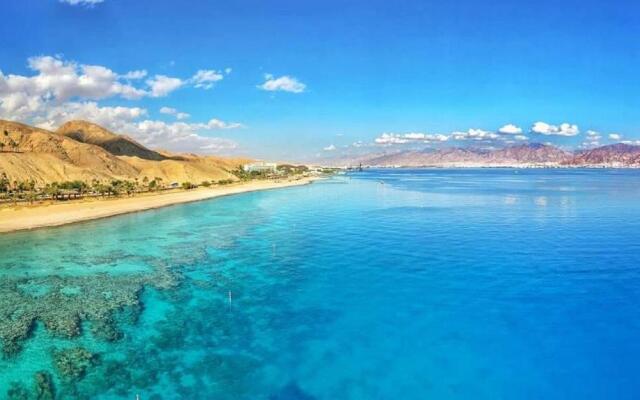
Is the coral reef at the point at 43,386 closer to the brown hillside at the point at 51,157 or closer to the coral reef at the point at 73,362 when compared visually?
the coral reef at the point at 73,362

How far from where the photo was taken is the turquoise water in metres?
15.2

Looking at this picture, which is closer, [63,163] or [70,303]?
[70,303]

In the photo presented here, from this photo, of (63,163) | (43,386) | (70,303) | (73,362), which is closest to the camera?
(43,386)

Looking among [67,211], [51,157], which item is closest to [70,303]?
[67,211]

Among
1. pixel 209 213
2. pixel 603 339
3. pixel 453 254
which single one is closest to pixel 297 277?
pixel 453 254

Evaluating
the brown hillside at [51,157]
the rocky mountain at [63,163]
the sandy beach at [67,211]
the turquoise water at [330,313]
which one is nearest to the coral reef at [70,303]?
the turquoise water at [330,313]

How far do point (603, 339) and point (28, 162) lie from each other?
121 metres

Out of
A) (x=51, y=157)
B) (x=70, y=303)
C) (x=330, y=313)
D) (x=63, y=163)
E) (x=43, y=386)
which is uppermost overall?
(x=51, y=157)

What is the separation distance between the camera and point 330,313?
856 inches

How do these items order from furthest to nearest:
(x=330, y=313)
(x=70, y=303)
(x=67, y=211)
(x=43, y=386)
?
(x=67, y=211) < (x=70, y=303) < (x=330, y=313) < (x=43, y=386)

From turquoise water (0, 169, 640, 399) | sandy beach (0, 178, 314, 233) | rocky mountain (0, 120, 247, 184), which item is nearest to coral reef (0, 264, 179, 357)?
turquoise water (0, 169, 640, 399)

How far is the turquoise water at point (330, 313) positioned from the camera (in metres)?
15.2

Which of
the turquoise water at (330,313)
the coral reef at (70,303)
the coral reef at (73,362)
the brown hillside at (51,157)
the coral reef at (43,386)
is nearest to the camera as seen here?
the coral reef at (43,386)

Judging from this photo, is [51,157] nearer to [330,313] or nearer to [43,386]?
[330,313]
